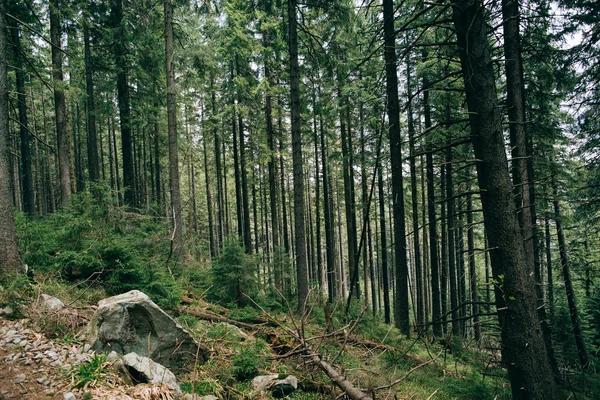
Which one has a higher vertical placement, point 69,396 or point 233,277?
point 69,396

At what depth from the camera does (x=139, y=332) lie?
4262 mm

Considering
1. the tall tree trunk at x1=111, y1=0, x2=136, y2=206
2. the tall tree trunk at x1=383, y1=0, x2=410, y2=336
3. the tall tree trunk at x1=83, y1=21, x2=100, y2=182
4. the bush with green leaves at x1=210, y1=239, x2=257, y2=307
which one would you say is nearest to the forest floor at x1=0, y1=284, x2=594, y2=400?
the bush with green leaves at x1=210, y1=239, x2=257, y2=307

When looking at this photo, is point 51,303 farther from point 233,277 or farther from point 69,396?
point 233,277

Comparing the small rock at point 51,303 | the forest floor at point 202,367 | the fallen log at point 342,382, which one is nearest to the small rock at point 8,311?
the forest floor at point 202,367

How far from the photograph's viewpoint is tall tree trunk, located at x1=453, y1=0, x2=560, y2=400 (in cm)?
302

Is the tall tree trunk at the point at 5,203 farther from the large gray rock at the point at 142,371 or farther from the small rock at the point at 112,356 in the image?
the large gray rock at the point at 142,371

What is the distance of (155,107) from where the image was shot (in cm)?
1511

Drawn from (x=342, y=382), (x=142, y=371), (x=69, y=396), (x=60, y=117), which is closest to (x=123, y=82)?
(x=60, y=117)

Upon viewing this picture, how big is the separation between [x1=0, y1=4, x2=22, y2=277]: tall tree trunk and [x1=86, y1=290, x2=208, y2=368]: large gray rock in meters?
2.50

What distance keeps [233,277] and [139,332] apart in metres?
4.67

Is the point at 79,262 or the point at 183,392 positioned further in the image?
the point at 79,262

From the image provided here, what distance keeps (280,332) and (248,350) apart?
5.58ft

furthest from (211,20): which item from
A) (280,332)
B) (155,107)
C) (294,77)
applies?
(280,332)

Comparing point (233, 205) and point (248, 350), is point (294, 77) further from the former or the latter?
point (233, 205)
